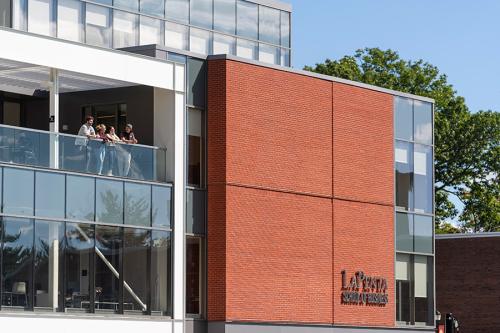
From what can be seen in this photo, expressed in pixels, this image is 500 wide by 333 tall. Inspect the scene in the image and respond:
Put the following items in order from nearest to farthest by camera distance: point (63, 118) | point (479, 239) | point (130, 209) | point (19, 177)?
point (19, 177) → point (130, 209) → point (63, 118) → point (479, 239)

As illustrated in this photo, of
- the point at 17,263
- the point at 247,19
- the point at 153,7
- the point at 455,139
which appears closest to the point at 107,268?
the point at 17,263

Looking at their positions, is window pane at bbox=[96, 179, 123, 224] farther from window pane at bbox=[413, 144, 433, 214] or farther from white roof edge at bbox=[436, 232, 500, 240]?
white roof edge at bbox=[436, 232, 500, 240]

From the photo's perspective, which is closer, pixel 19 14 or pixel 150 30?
pixel 19 14

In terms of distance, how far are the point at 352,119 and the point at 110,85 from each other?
10.3m

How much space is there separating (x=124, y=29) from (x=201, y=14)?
5.25 metres

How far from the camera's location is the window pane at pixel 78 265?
43.4 meters

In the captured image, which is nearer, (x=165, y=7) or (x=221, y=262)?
(x=221, y=262)

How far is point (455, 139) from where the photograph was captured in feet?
317

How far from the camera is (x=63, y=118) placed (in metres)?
49.8

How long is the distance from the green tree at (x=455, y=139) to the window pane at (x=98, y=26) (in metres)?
32.3

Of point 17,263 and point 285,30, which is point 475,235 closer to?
point 285,30

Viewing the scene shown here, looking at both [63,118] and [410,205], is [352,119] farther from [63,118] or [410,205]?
[63,118]

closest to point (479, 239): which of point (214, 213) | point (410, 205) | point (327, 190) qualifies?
point (410, 205)

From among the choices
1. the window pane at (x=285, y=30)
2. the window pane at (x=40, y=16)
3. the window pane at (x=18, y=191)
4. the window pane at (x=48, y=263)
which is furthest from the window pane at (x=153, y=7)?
the window pane at (x=18, y=191)
